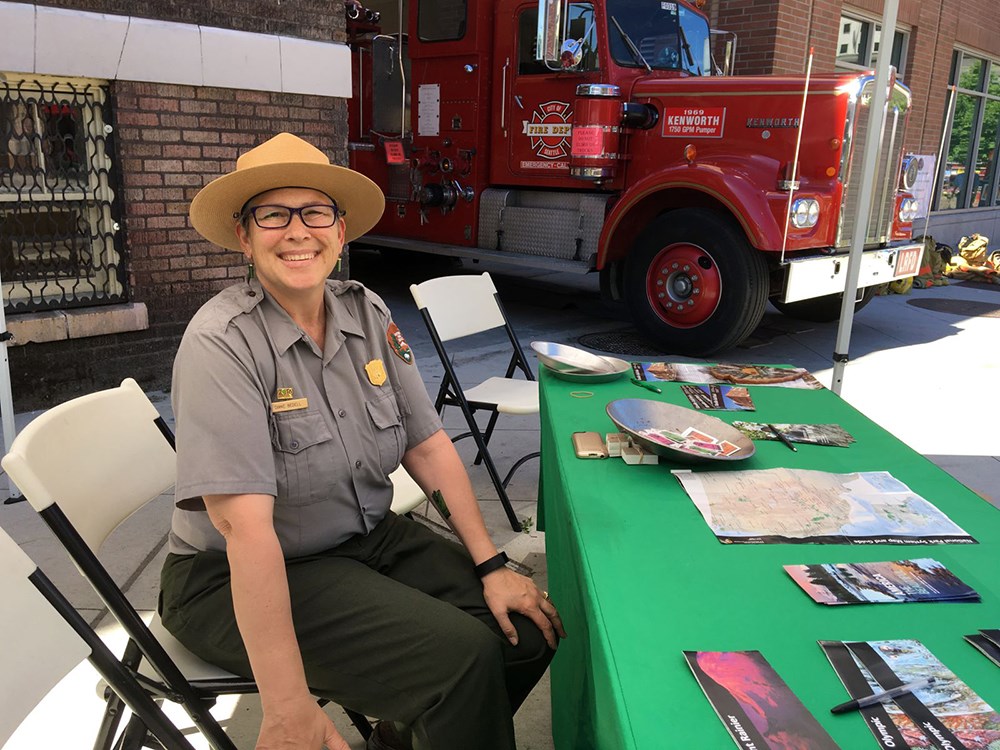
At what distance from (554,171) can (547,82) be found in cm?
69

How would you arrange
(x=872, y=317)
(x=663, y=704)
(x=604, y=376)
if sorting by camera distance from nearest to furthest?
(x=663, y=704), (x=604, y=376), (x=872, y=317)

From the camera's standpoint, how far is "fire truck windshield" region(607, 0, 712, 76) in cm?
639

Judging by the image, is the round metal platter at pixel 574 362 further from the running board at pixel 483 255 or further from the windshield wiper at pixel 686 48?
the windshield wiper at pixel 686 48

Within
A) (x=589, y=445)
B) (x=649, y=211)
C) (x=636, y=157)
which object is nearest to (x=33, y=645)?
(x=589, y=445)

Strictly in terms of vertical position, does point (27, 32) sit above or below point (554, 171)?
above

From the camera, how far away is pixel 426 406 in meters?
2.09

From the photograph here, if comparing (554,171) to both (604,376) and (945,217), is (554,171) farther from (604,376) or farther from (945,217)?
(945,217)

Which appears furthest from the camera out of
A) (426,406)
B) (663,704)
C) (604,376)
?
(604,376)

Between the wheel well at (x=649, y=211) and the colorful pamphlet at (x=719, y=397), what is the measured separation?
3542 millimetres

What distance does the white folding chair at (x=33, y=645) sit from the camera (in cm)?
126

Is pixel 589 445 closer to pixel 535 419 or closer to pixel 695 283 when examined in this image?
pixel 535 419

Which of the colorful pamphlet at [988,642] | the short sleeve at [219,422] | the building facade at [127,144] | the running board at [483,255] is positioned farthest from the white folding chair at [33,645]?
the running board at [483,255]

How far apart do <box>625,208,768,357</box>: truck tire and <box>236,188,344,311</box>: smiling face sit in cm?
446

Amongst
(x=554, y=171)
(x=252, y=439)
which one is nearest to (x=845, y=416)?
(x=252, y=439)
